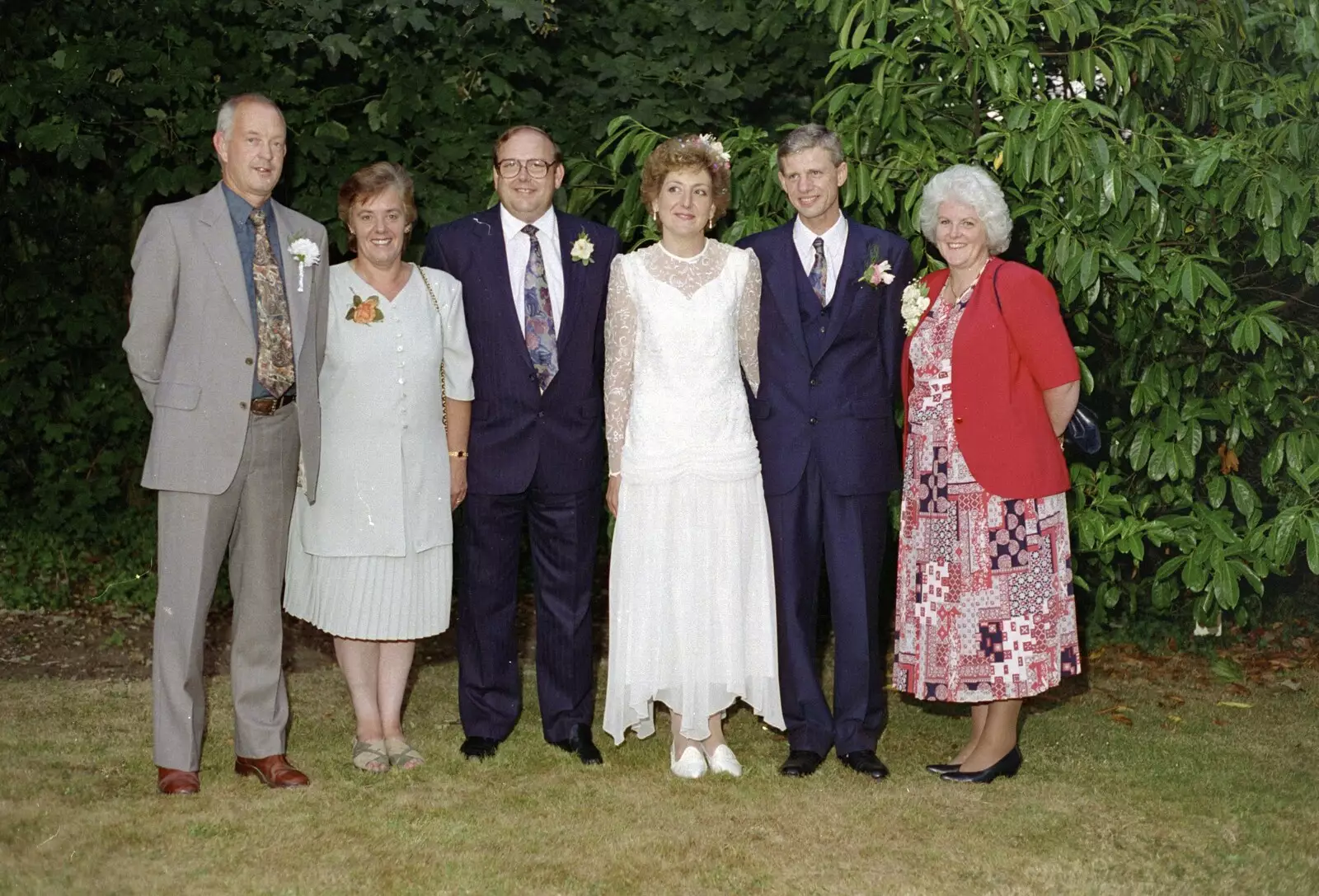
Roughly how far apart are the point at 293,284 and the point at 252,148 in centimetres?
37

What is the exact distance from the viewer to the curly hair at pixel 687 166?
4270 mm

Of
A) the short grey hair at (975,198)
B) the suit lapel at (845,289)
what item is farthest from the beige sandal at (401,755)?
the short grey hair at (975,198)

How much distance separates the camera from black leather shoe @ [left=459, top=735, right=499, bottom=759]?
457 cm

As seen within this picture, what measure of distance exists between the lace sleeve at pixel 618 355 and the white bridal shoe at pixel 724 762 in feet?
2.87

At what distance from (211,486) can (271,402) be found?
0.27 metres

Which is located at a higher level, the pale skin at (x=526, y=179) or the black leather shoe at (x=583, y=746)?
the pale skin at (x=526, y=179)

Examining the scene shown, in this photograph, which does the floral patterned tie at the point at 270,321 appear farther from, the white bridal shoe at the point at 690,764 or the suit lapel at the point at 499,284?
the white bridal shoe at the point at 690,764

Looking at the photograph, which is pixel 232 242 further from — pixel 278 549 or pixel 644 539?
pixel 644 539

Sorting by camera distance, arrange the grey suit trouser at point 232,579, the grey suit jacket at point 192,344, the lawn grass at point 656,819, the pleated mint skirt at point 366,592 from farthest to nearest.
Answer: the pleated mint skirt at point 366,592 → the grey suit trouser at point 232,579 → the grey suit jacket at point 192,344 → the lawn grass at point 656,819

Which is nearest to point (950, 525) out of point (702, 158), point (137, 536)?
point (702, 158)

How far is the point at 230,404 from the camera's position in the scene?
3980 mm

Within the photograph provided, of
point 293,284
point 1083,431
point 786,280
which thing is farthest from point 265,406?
point 1083,431

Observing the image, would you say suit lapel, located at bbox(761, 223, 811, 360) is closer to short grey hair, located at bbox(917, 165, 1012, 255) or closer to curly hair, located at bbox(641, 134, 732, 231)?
curly hair, located at bbox(641, 134, 732, 231)

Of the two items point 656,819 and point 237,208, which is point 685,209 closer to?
point 237,208
